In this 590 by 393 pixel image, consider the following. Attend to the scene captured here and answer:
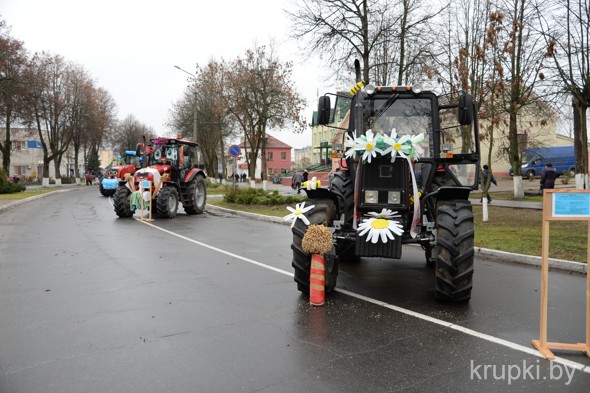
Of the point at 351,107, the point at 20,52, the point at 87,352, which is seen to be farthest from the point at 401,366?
the point at 20,52

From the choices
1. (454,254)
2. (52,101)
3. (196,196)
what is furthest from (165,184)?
(52,101)

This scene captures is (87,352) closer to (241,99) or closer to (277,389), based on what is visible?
(277,389)

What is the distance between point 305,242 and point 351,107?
8.19 feet

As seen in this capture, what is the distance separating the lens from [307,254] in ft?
19.0

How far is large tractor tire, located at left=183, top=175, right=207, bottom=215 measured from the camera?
17.7m

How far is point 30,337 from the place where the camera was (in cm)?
447

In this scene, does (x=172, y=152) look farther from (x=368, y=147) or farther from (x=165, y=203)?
(x=368, y=147)

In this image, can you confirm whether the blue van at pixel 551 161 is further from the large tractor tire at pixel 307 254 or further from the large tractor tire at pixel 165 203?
the large tractor tire at pixel 307 254

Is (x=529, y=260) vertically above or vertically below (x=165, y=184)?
below

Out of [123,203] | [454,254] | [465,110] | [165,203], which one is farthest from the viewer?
[123,203]

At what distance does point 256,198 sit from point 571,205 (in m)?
17.4

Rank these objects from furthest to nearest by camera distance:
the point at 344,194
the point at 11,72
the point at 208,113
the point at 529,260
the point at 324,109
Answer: the point at 208,113
the point at 11,72
the point at 529,260
the point at 344,194
the point at 324,109

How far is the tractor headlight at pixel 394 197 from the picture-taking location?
5.66 m

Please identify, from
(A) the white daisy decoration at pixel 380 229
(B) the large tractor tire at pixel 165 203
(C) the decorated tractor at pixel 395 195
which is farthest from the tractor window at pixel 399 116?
(B) the large tractor tire at pixel 165 203
